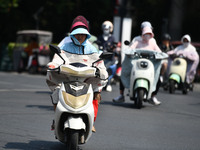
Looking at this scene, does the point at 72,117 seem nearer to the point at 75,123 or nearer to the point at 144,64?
the point at 75,123

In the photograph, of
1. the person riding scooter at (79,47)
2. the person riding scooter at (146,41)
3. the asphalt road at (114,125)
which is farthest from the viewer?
the person riding scooter at (146,41)

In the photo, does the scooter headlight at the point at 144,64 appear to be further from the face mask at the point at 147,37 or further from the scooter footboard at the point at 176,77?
the scooter footboard at the point at 176,77

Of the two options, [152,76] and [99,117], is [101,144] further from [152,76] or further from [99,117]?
[152,76]

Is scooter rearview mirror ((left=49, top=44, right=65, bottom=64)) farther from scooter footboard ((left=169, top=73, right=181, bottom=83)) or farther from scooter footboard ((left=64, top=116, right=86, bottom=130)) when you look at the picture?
scooter footboard ((left=169, top=73, right=181, bottom=83))

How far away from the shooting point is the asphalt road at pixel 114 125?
7.77 meters

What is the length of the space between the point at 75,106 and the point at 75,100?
0.27ft

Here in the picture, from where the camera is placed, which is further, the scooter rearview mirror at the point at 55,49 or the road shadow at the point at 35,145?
the road shadow at the point at 35,145

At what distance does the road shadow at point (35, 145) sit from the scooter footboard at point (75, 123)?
2.98ft

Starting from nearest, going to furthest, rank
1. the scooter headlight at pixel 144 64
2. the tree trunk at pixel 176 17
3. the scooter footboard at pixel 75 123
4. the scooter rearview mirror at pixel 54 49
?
the scooter footboard at pixel 75 123 → the scooter rearview mirror at pixel 54 49 → the scooter headlight at pixel 144 64 → the tree trunk at pixel 176 17

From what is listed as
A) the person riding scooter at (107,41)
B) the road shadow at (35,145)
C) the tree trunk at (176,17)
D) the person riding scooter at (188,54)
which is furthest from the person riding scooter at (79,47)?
the tree trunk at (176,17)

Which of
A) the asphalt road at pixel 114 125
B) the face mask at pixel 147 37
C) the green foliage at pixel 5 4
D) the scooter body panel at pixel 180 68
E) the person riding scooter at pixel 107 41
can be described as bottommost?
the asphalt road at pixel 114 125

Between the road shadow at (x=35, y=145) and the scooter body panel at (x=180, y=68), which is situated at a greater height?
the scooter body panel at (x=180, y=68)

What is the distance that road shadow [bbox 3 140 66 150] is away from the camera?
7.23 m

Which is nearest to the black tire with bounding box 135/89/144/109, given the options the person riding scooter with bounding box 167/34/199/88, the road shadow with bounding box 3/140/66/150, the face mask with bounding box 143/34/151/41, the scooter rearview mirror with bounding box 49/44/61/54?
the face mask with bounding box 143/34/151/41
